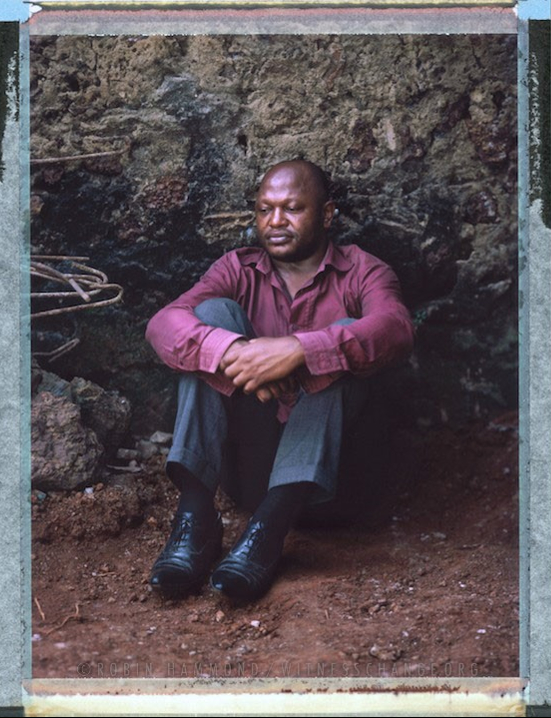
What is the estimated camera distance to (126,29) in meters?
4.05

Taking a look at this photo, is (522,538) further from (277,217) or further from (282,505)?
(277,217)

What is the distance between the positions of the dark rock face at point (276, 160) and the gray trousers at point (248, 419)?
26cm

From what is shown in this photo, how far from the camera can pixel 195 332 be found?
396 centimetres

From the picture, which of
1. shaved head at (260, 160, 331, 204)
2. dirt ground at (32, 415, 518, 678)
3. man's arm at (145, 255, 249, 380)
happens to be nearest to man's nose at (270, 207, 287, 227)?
shaved head at (260, 160, 331, 204)

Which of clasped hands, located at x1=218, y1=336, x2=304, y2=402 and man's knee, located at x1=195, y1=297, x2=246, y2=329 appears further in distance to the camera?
man's knee, located at x1=195, y1=297, x2=246, y2=329

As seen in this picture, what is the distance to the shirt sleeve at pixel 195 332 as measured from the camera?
12.9 feet

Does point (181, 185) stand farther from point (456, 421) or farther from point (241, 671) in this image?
point (241, 671)

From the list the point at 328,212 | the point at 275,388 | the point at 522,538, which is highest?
the point at 328,212

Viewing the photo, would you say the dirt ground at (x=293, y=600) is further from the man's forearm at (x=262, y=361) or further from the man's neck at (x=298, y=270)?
the man's neck at (x=298, y=270)

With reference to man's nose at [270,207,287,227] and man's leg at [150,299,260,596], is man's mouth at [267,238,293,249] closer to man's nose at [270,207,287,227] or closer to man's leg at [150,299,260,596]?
→ man's nose at [270,207,287,227]

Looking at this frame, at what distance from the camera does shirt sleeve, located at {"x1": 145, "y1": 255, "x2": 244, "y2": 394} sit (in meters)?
3.93

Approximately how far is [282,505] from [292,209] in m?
1.12

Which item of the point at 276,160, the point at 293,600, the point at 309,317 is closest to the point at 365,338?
the point at 309,317

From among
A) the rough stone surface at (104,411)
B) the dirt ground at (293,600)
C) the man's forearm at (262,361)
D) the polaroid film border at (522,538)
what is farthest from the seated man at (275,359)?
the polaroid film border at (522,538)
